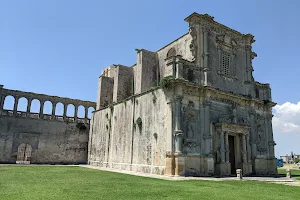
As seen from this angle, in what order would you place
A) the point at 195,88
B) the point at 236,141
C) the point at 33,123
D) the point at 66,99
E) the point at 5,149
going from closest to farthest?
1. the point at 195,88
2. the point at 236,141
3. the point at 5,149
4. the point at 33,123
5. the point at 66,99

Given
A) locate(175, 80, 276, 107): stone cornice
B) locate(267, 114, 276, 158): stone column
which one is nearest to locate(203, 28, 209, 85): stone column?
locate(175, 80, 276, 107): stone cornice

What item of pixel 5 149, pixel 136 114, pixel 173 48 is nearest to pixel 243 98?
pixel 173 48

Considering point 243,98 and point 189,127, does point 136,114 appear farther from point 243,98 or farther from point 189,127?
point 243,98

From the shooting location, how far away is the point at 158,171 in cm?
1697

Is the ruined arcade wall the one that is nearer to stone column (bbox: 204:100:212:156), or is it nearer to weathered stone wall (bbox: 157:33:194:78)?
weathered stone wall (bbox: 157:33:194:78)

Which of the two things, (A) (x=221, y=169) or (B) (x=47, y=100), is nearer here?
(A) (x=221, y=169)

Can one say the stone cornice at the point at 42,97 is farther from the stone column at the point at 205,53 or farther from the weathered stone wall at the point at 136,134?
the stone column at the point at 205,53

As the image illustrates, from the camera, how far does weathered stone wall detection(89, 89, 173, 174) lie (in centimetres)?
1730

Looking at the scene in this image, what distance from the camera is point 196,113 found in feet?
58.6

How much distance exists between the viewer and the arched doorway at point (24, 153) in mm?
29562

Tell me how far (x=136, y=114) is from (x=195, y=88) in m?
5.29

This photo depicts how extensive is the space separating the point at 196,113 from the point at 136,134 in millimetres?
5147

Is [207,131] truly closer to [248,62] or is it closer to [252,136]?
[252,136]

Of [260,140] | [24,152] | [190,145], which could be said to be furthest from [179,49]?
[24,152]
